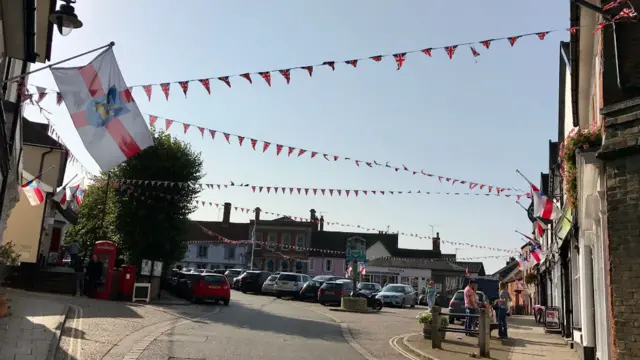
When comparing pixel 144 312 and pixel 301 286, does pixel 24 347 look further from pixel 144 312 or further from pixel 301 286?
pixel 301 286

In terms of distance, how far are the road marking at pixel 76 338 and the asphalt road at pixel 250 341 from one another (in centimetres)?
110

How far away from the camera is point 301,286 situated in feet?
110

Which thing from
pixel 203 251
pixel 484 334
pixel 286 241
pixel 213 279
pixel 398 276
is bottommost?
pixel 484 334

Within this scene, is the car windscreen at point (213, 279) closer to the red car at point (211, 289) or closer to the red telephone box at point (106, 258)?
the red car at point (211, 289)

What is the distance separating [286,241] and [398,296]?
38283 millimetres

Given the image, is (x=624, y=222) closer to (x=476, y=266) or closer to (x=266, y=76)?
(x=266, y=76)

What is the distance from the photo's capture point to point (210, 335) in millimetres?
13195

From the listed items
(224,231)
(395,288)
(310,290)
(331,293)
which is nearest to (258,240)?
(224,231)

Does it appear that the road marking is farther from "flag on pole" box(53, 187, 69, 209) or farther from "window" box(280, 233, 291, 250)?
"window" box(280, 233, 291, 250)

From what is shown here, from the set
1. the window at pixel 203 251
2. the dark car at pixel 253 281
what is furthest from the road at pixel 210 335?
the window at pixel 203 251

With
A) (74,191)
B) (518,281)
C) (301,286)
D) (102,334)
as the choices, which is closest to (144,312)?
(102,334)

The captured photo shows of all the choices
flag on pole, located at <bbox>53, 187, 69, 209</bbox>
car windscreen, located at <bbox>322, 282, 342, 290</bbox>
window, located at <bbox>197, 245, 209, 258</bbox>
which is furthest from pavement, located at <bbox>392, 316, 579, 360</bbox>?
window, located at <bbox>197, 245, 209, 258</bbox>

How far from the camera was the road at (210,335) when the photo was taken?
10.7 metres

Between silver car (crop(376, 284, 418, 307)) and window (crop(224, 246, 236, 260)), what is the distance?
3912 cm
